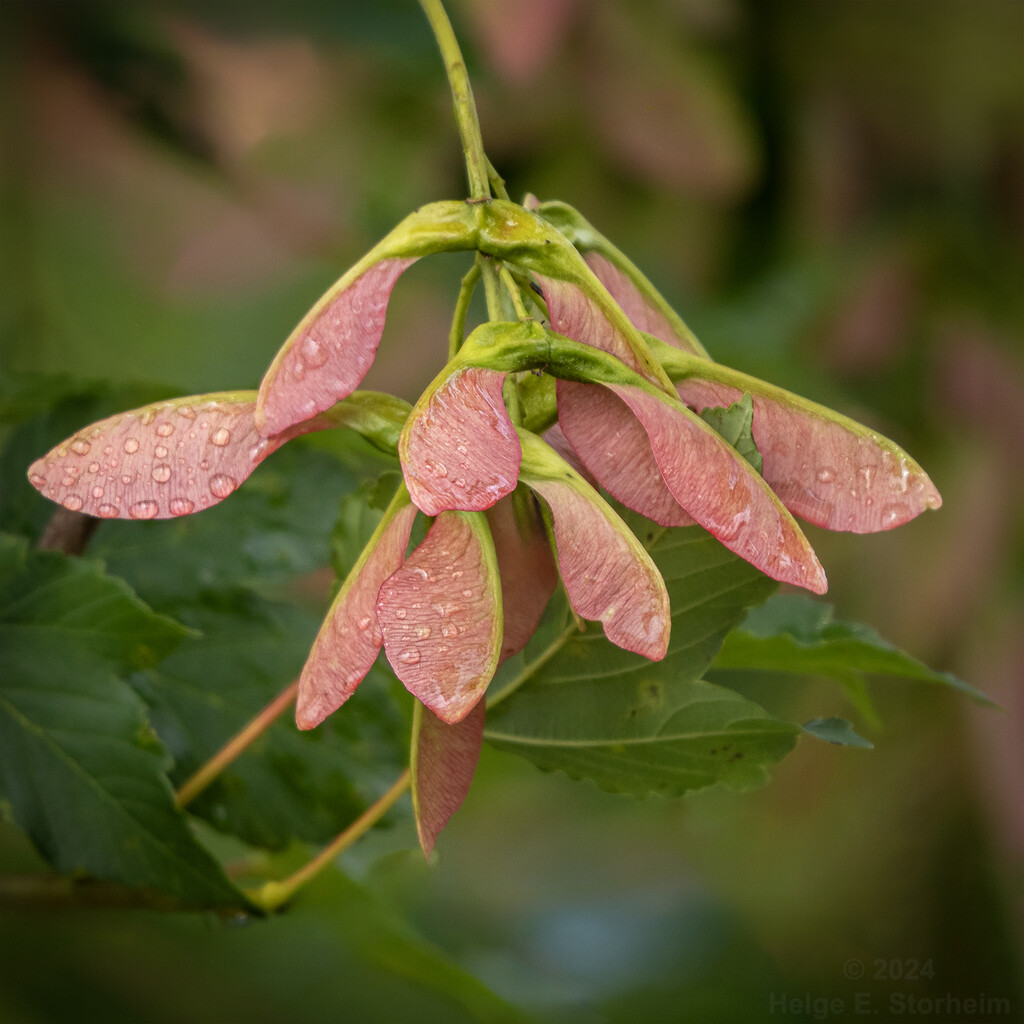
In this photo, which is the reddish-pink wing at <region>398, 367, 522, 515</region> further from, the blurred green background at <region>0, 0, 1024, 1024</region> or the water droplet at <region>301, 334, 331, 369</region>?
the blurred green background at <region>0, 0, 1024, 1024</region>

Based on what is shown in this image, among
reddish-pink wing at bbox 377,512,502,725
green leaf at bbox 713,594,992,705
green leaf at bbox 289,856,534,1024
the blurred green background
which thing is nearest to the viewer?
reddish-pink wing at bbox 377,512,502,725

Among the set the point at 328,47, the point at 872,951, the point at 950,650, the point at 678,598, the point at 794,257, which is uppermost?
the point at 328,47

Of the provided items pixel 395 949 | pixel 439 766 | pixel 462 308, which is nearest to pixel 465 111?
pixel 462 308

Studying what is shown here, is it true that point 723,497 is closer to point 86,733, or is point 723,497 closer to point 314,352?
point 314,352

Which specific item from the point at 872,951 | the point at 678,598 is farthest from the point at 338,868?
the point at 872,951

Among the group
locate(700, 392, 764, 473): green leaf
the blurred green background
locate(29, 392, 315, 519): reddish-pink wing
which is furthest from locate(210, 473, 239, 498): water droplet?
the blurred green background

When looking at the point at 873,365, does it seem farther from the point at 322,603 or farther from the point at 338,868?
the point at 338,868
